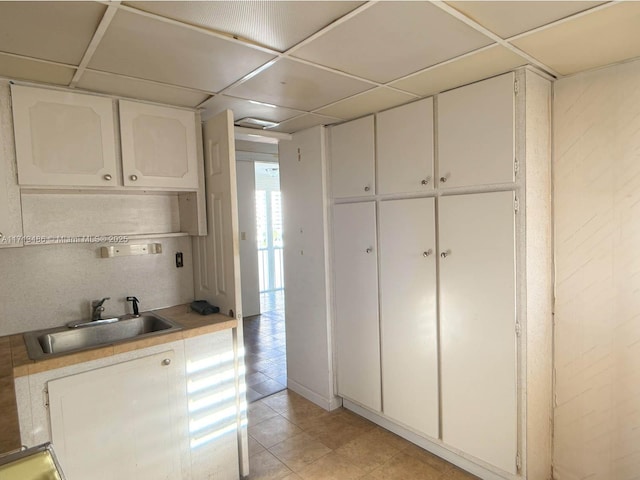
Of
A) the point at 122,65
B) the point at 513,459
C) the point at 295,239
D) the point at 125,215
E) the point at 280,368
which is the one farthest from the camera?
the point at 280,368

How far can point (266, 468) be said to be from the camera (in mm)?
2375

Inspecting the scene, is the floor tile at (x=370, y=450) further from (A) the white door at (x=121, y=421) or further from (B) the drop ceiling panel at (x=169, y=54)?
(B) the drop ceiling panel at (x=169, y=54)

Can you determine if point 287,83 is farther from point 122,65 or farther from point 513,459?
point 513,459

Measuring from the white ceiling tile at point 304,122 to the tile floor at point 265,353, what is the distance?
2267mm

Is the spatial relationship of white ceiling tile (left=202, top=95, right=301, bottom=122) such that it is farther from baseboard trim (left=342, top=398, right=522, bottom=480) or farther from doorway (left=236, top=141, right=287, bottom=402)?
baseboard trim (left=342, top=398, right=522, bottom=480)

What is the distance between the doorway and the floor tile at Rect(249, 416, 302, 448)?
0.42 meters

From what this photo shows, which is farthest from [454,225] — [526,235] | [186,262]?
[186,262]

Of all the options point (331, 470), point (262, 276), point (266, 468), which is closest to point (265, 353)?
point (266, 468)

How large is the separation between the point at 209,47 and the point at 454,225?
1532 millimetres

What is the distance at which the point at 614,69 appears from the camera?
188 cm

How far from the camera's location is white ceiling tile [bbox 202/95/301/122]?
2260mm

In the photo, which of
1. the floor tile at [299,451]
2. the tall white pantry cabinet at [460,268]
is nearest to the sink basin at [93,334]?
the floor tile at [299,451]

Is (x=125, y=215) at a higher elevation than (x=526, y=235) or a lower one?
higher

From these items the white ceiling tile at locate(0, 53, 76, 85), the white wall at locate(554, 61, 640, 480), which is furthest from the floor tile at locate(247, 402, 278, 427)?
the white ceiling tile at locate(0, 53, 76, 85)
